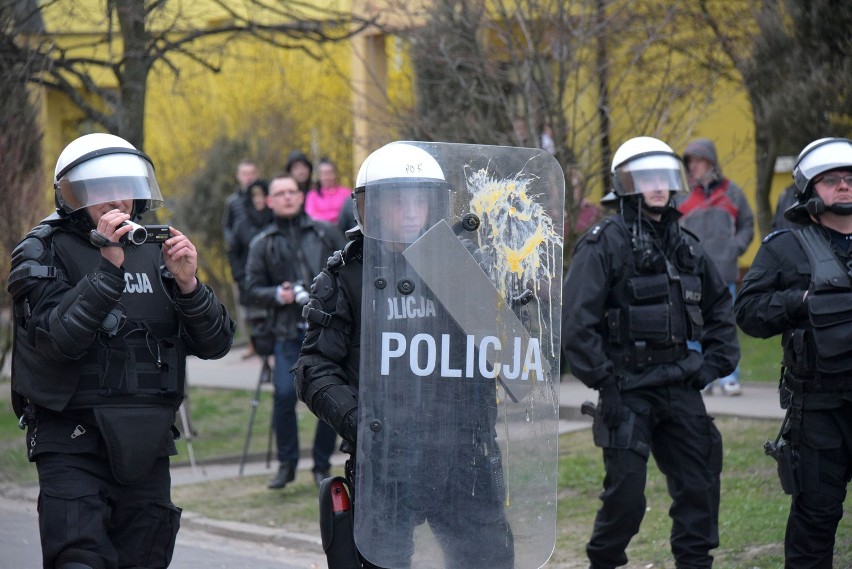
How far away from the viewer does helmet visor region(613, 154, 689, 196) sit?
577 centimetres

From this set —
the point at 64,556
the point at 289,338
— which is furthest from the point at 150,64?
the point at 64,556

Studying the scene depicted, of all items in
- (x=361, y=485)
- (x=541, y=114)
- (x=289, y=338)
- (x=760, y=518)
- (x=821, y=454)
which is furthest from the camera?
(x=541, y=114)

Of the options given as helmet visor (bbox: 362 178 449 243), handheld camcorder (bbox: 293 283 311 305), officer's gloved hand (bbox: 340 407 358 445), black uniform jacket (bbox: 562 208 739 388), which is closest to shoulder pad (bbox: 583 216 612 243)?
black uniform jacket (bbox: 562 208 739 388)

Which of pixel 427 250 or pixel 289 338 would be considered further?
pixel 289 338

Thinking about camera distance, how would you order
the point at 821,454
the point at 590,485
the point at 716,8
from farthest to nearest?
the point at 716,8, the point at 590,485, the point at 821,454

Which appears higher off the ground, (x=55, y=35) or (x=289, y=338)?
(x=55, y=35)

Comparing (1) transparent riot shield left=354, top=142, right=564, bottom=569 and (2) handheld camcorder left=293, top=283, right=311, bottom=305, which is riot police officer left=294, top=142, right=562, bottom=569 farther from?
(2) handheld camcorder left=293, top=283, right=311, bottom=305

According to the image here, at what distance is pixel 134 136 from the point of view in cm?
1047

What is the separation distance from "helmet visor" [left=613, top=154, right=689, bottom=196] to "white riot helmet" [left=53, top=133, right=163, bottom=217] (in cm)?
230

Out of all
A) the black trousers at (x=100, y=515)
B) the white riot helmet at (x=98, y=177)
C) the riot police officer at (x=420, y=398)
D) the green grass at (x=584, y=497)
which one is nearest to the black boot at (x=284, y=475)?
the green grass at (x=584, y=497)

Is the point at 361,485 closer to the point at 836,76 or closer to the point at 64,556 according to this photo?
the point at 64,556

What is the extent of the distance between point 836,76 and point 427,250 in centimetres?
828

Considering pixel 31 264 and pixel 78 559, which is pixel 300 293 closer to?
pixel 31 264

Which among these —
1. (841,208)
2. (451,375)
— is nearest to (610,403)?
(841,208)
